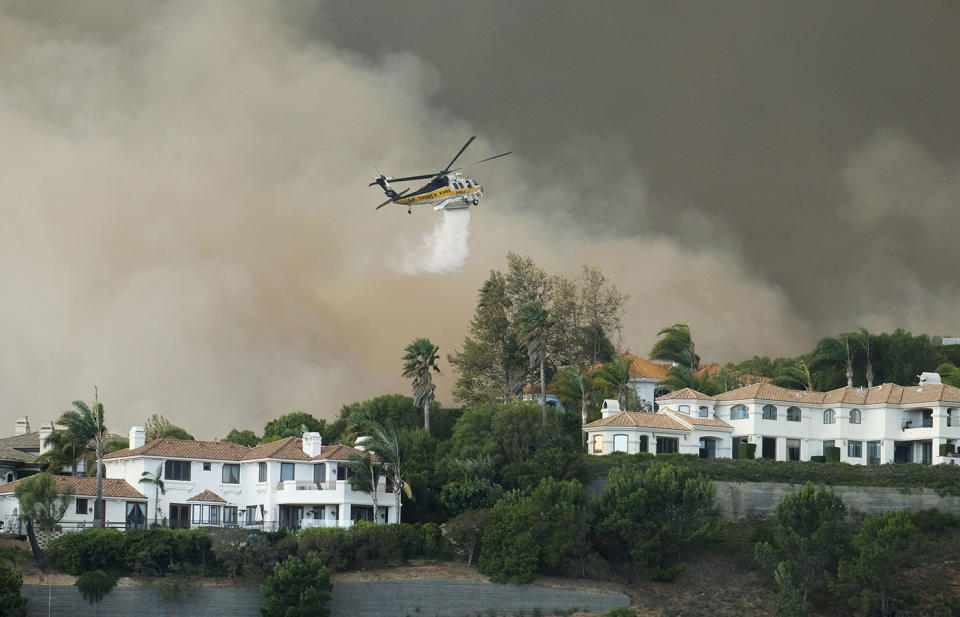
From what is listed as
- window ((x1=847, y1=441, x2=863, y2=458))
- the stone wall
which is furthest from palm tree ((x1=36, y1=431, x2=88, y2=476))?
window ((x1=847, y1=441, x2=863, y2=458))

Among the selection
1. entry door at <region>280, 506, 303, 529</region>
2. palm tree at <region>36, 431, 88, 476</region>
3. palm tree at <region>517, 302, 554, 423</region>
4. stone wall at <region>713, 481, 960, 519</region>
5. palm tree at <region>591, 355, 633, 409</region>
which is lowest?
entry door at <region>280, 506, 303, 529</region>

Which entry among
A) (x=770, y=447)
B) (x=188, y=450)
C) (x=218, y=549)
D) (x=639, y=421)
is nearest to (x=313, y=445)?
(x=188, y=450)

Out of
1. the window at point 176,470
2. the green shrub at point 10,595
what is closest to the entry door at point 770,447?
the window at point 176,470

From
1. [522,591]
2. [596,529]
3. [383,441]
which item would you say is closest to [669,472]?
[596,529]

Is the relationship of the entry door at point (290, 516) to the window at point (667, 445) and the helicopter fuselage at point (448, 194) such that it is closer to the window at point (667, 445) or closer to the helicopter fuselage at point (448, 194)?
the helicopter fuselage at point (448, 194)

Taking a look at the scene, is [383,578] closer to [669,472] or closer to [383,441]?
[383,441]

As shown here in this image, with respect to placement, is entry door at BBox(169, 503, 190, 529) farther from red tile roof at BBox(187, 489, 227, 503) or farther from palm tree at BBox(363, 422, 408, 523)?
palm tree at BBox(363, 422, 408, 523)
